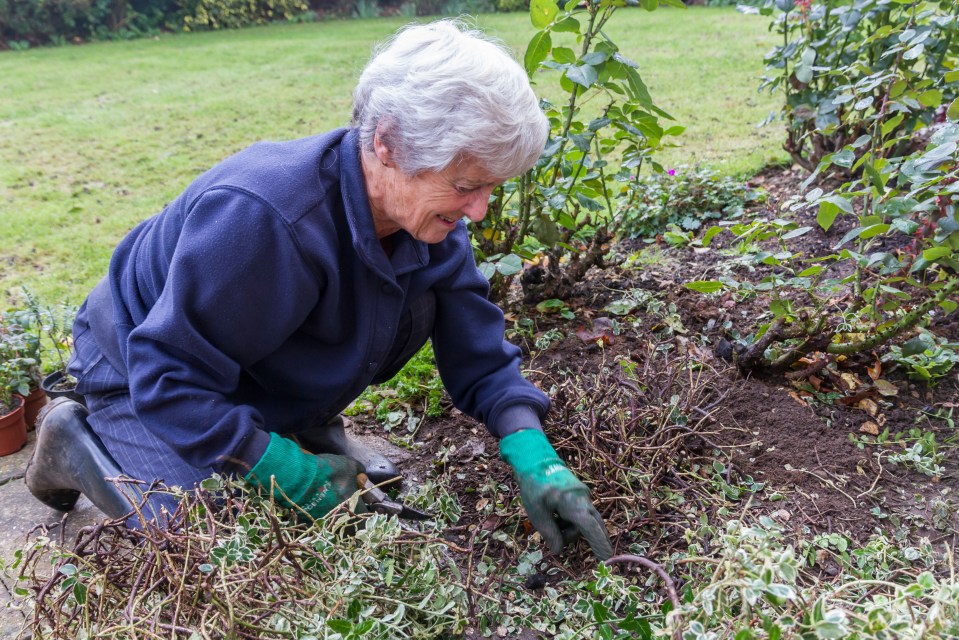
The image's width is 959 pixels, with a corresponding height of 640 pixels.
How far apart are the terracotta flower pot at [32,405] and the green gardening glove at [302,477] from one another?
1389mm

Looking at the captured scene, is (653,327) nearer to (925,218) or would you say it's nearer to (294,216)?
(925,218)

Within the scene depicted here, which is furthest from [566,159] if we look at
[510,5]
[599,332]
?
[510,5]

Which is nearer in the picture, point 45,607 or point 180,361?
point 45,607

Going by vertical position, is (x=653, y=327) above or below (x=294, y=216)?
below

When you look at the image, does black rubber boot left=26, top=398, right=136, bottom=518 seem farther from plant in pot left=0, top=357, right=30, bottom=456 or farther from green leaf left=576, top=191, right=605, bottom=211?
green leaf left=576, top=191, right=605, bottom=211

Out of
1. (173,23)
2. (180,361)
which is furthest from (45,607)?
(173,23)

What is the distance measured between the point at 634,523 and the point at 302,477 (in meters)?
0.85

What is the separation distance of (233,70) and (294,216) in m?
8.57

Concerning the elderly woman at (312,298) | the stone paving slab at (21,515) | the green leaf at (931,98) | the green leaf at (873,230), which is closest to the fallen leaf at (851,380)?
the green leaf at (873,230)

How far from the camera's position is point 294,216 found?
68.6 inches

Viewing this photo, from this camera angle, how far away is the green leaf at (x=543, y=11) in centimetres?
238

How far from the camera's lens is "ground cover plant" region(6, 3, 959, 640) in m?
1.34

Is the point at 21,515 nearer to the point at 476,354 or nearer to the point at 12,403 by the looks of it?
the point at 12,403

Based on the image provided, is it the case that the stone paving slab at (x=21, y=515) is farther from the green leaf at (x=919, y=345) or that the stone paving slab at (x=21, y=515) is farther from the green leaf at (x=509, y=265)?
the green leaf at (x=919, y=345)
